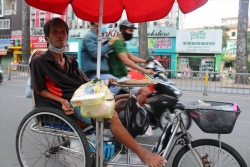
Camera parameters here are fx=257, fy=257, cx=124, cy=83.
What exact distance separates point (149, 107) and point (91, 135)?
1726 millimetres

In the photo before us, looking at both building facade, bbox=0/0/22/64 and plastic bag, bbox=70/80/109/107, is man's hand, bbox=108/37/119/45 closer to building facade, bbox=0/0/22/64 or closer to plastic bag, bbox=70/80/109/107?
plastic bag, bbox=70/80/109/107

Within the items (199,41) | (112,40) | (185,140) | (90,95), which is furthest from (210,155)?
(199,41)

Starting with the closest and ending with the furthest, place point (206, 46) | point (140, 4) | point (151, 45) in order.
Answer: point (140, 4) → point (206, 46) → point (151, 45)

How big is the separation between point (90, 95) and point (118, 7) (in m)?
1.90

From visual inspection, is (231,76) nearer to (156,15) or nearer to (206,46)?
(156,15)

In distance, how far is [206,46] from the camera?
22.2 meters

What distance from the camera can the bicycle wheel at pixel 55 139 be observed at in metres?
2.39

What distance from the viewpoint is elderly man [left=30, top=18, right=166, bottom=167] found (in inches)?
94.0

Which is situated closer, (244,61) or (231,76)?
(231,76)

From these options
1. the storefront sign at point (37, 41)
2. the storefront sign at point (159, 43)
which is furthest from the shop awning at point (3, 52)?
the storefront sign at point (159, 43)

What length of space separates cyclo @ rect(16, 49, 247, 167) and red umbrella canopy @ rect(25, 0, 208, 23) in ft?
3.28

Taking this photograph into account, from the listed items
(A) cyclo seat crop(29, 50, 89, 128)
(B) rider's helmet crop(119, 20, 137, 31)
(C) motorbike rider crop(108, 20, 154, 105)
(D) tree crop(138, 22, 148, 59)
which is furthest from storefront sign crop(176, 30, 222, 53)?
(A) cyclo seat crop(29, 50, 89, 128)

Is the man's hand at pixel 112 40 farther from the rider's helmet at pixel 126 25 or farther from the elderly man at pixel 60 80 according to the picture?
the elderly man at pixel 60 80

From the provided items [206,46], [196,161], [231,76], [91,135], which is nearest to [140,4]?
[91,135]
